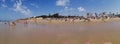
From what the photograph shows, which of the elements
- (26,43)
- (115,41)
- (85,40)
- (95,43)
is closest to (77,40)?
(85,40)

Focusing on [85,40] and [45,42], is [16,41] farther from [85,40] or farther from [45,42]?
[85,40]

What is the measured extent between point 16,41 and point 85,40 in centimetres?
193

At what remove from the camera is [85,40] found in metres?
6.48

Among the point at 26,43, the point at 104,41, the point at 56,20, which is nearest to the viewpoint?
the point at 26,43

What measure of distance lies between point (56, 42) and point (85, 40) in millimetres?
869

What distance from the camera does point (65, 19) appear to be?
17156 mm

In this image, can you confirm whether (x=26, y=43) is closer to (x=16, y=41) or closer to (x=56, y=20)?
(x=16, y=41)

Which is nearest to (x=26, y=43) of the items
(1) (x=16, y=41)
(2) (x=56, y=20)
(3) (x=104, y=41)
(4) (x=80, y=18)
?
(1) (x=16, y=41)

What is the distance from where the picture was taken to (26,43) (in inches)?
236

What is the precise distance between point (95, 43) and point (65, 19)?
1111cm

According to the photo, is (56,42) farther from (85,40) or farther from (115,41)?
(115,41)

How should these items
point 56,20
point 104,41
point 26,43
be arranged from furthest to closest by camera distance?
point 56,20
point 104,41
point 26,43

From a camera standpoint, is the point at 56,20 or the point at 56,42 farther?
the point at 56,20

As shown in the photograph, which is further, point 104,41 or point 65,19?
point 65,19
